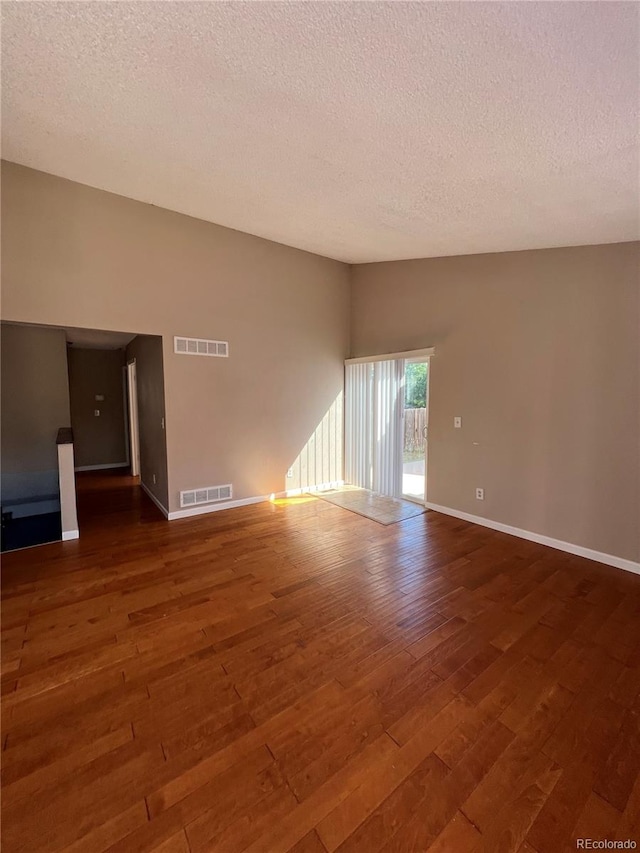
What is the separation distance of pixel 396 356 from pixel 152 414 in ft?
11.1

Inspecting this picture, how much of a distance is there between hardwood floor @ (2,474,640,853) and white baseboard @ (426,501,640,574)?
0.15m

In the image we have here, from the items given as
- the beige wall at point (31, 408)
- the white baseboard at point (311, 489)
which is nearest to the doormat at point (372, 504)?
the white baseboard at point (311, 489)

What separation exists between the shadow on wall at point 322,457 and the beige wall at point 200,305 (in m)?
0.10

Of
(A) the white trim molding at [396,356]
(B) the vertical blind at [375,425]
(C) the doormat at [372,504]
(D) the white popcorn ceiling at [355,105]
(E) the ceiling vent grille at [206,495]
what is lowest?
(C) the doormat at [372,504]

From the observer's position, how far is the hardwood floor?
4.08 ft

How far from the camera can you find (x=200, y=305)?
419 centimetres

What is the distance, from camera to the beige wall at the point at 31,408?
15.4 feet

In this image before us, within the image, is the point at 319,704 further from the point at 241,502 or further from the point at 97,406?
the point at 97,406

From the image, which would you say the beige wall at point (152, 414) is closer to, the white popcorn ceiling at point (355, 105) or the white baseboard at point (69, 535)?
the white baseboard at point (69, 535)

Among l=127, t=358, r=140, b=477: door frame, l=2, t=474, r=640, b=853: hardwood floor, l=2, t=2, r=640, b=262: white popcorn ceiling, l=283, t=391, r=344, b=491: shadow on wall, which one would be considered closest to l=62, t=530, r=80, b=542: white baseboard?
l=2, t=474, r=640, b=853: hardwood floor

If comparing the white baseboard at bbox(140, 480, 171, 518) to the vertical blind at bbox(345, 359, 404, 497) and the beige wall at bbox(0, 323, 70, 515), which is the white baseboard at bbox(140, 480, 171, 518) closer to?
the beige wall at bbox(0, 323, 70, 515)

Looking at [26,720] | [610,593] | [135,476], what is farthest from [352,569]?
[135,476]

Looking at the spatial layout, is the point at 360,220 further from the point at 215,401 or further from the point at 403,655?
the point at 403,655

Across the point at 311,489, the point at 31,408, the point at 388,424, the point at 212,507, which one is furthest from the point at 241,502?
the point at 31,408
